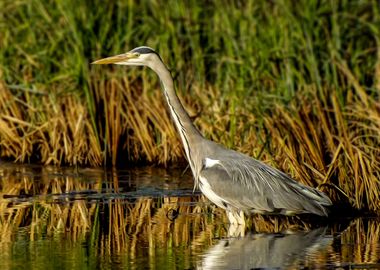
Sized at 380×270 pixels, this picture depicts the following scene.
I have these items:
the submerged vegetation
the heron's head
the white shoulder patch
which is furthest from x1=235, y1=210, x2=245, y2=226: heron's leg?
the heron's head

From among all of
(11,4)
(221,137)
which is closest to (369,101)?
(221,137)

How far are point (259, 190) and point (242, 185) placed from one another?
0.14 metres

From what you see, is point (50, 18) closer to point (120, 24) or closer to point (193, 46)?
point (120, 24)

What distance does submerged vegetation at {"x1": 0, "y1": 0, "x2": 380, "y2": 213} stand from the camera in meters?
10.4

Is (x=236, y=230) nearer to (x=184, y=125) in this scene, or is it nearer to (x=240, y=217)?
(x=240, y=217)

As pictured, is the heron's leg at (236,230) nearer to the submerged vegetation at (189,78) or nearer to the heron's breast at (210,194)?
the heron's breast at (210,194)

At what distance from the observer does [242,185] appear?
852cm

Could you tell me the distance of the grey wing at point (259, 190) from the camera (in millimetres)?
8352

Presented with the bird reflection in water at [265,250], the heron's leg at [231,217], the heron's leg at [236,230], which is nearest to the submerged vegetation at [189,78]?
the heron's leg at [231,217]

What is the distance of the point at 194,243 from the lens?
778cm

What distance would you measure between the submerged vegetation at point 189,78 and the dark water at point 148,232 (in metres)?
0.88

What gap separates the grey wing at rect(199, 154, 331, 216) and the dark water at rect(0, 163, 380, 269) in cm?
20

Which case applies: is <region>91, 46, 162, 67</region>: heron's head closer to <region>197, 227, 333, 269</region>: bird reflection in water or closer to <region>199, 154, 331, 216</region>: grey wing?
<region>199, 154, 331, 216</region>: grey wing

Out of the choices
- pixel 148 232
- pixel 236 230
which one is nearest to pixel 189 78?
pixel 236 230
